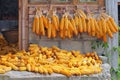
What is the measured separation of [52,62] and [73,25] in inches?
42.9

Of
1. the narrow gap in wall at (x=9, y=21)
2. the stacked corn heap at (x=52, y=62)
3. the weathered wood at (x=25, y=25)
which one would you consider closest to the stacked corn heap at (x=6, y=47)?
the narrow gap in wall at (x=9, y=21)

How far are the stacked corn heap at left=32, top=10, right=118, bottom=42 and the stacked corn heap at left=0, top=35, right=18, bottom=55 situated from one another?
891mm

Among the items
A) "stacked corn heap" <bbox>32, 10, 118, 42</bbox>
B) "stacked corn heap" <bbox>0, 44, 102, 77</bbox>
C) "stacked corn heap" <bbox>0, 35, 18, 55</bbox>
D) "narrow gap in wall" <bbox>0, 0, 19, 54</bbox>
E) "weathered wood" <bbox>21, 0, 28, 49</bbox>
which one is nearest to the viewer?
"stacked corn heap" <bbox>0, 44, 102, 77</bbox>

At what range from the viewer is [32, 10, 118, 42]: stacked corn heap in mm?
8328

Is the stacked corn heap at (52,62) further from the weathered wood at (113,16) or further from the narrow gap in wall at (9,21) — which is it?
the narrow gap in wall at (9,21)

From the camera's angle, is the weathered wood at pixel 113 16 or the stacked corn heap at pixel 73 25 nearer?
the stacked corn heap at pixel 73 25

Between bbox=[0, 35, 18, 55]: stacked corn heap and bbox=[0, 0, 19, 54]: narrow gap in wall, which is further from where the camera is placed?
bbox=[0, 0, 19, 54]: narrow gap in wall

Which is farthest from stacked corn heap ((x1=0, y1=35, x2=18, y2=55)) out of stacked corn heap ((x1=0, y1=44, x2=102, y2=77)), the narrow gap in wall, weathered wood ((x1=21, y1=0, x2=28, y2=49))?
stacked corn heap ((x1=0, y1=44, x2=102, y2=77))

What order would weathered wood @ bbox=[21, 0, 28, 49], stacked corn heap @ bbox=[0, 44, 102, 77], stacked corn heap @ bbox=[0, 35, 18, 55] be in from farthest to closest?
stacked corn heap @ bbox=[0, 35, 18, 55] → weathered wood @ bbox=[21, 0, 28, 49] → stacked corn heap @ bbox=[0, 44, 102, 77]

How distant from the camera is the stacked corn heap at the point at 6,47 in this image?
901 centimetres

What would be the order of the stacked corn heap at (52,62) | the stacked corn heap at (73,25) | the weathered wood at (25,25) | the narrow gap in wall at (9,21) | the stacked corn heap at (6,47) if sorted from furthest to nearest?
1. the narrow gap in wall at (9,21)
2. the stacked corn heap at (6,47)
3. the weathered wood at (25,25)
4. the stacked corn heap at (73,25)
5. the stacked corn heap at (52,62)

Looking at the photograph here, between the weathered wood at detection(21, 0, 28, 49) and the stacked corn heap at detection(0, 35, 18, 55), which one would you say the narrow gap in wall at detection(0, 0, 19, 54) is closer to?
the stacked corn heap at detection(0, 35, 18, 55)

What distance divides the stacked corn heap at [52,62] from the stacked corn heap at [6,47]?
826 mm

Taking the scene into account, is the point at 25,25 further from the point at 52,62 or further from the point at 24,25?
the point at 52,62
